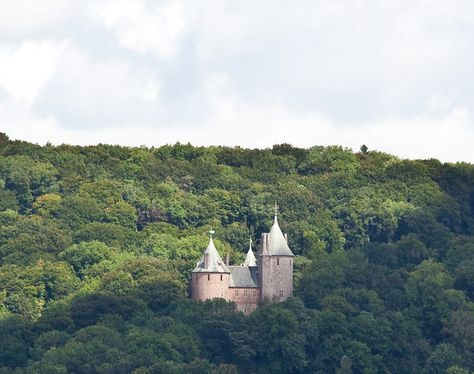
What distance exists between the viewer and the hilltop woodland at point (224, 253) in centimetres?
14425

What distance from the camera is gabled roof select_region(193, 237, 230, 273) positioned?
14600 cm

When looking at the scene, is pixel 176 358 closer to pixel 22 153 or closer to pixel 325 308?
pixel 325 308

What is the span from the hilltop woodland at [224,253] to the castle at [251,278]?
3.62 ft

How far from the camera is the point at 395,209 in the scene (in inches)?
6481

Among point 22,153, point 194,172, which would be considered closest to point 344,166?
point 194,172

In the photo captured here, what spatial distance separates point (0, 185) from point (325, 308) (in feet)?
104

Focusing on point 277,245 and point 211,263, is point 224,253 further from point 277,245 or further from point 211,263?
point 211,263

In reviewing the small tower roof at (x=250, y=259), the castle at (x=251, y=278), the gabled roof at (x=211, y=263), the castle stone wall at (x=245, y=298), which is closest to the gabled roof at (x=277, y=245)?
the castle at (x=251, y=278)

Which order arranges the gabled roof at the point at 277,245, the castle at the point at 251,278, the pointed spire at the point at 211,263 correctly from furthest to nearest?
the gabled roof at the point at 277,245 → the castle at the point at 251,278 → the pointed spire at the point at 211,263

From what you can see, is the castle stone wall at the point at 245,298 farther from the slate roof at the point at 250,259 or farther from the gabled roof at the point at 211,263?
the slate roof at the point at 250,259

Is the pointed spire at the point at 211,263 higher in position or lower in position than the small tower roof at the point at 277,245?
lower

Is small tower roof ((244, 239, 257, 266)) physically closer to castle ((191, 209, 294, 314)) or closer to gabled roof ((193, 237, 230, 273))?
castle ((191, 209, 294, 314))

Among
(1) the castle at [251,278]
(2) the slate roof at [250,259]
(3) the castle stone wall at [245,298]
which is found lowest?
(3) the castle stone wall at [245,298]

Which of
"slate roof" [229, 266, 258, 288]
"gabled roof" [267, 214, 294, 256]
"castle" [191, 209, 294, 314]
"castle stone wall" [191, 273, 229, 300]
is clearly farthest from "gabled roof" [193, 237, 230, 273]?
"gabled roof" [267, 214, 294, 256]
